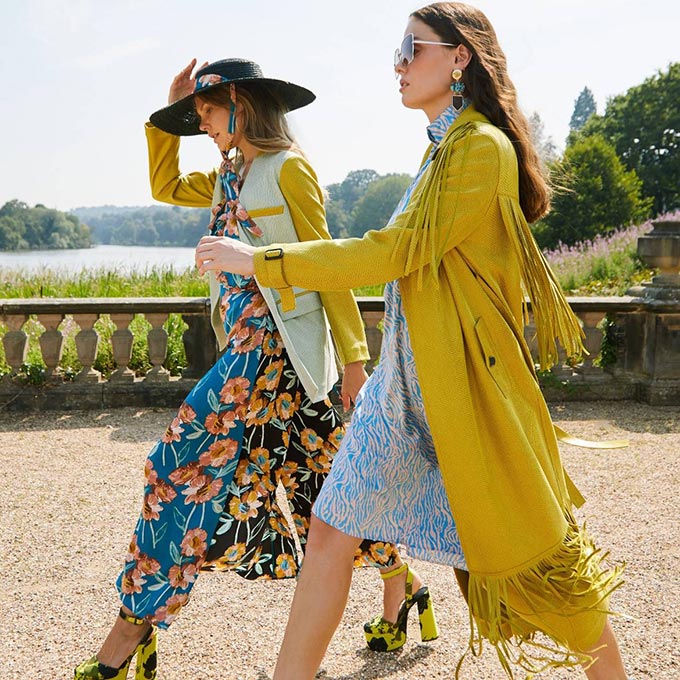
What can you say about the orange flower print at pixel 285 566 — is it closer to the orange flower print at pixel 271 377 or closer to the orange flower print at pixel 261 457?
the orange flower print at pixel 261 457

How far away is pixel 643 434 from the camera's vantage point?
6.09 meters

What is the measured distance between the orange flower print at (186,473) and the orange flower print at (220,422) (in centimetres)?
11

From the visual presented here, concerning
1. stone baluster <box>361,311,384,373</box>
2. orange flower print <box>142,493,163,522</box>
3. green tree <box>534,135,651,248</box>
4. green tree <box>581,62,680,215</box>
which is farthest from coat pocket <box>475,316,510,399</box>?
green tree <box>581,62,680,215</box>

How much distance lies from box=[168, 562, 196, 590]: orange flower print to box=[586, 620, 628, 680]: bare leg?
113 centimetres

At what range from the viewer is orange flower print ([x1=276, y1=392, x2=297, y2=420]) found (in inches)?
111

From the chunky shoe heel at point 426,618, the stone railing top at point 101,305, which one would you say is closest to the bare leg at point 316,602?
the chunky shoe heel at point 426,618

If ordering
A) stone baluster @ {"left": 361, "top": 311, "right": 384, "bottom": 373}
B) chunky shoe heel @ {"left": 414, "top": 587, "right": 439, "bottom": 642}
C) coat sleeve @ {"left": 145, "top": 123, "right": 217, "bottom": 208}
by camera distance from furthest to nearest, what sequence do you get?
stone baluster @ {"left": 361, "top": 311, "right": 384, "bottom": 373} < coat sleeve @ {"left": 145, "top": 123, "right": 217, "bottom": 208} < chunky shoe heel @ {"left": 414, "top": 587, "right": 439, "bottom": 642}

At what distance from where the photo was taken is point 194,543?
267 cm

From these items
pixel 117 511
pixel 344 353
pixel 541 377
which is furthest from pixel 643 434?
pixel 344 353

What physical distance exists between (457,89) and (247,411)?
1.12 m

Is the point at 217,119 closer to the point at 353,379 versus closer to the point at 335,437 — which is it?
the point at 353,379

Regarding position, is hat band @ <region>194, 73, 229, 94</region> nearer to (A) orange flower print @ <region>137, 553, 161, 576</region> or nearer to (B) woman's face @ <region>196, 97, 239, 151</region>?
(B) woman's face @ <region>196, 97, 239, 151</region>

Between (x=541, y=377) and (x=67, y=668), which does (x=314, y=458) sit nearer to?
(x=67, y=668)

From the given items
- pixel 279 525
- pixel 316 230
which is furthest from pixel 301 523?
pixel 316 230
